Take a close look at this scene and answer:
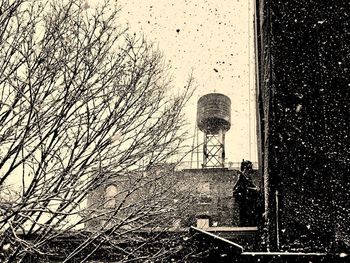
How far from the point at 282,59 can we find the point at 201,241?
10.7 ft

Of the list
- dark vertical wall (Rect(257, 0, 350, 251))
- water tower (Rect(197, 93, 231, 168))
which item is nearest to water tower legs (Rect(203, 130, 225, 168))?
water tower (Rect(197, 93, 231, 168))

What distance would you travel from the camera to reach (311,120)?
670 centimetres

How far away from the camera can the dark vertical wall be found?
6195 millimetres

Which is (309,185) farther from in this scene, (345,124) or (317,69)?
(317,69)

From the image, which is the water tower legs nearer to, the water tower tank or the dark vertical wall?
the water tower tank

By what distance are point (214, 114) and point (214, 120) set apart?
1.66ft

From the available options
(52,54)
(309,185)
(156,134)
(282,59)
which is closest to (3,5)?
(52,54)

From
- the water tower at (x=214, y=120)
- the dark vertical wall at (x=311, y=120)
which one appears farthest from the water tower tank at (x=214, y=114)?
Answer: the dark vertical wall at (x=311, y=120)

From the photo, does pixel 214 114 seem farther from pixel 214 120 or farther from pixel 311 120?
pixel 311 120

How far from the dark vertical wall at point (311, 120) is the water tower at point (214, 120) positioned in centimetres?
2755

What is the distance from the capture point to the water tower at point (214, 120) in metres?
35.4

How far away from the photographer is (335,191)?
6.17 meters

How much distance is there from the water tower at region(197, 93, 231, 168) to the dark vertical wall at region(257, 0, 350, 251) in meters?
27.5

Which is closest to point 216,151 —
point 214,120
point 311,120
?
point 214,120
